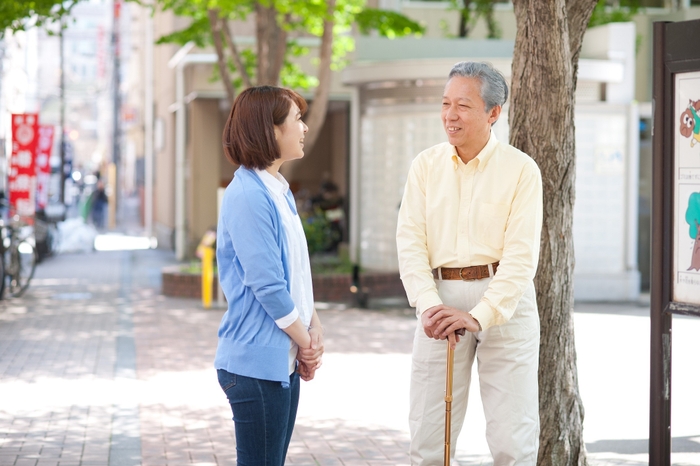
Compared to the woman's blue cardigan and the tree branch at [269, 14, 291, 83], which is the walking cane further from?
the tree branch at [269, 14, 291, 83]

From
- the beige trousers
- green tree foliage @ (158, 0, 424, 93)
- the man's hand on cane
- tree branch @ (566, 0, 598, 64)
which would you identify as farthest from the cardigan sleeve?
green tree foliage @ (158, 0, 424, 93)

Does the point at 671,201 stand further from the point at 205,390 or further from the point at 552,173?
the point at 205,390

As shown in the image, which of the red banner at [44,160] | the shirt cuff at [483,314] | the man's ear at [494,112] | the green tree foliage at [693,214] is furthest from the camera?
the red banner at [44,160]

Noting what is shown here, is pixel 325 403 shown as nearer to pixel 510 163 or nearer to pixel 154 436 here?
pixel 154 436

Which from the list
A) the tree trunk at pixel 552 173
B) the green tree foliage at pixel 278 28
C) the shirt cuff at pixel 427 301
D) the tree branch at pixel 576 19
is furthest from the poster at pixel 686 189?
the green tree foliage at pixel 278 28

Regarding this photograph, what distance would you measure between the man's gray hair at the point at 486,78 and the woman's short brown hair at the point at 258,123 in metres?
0.80

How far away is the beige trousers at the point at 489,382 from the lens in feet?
13.0

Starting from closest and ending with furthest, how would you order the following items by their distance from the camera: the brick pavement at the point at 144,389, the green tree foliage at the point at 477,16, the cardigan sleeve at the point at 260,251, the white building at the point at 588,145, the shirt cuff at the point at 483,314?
the cardigan sleeve at the point at 260,251 → the shirt cuff at the point at 483,314 → the brick pavement at the point at 144,389 → the white building at the point at 588,145 → the green tree foliage at the point at 477,16

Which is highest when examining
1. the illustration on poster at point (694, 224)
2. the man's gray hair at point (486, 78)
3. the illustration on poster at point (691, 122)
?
the man's gray hair at point (486, 78)

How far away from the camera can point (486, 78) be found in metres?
3.90

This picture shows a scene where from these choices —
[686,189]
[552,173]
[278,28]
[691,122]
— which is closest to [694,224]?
[686,189]

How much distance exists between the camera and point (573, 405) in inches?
197

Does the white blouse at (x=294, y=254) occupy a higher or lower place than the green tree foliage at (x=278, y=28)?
lower

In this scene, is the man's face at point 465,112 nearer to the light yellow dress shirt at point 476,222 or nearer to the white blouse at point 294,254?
the light yellow dress shirt at point 476,222
